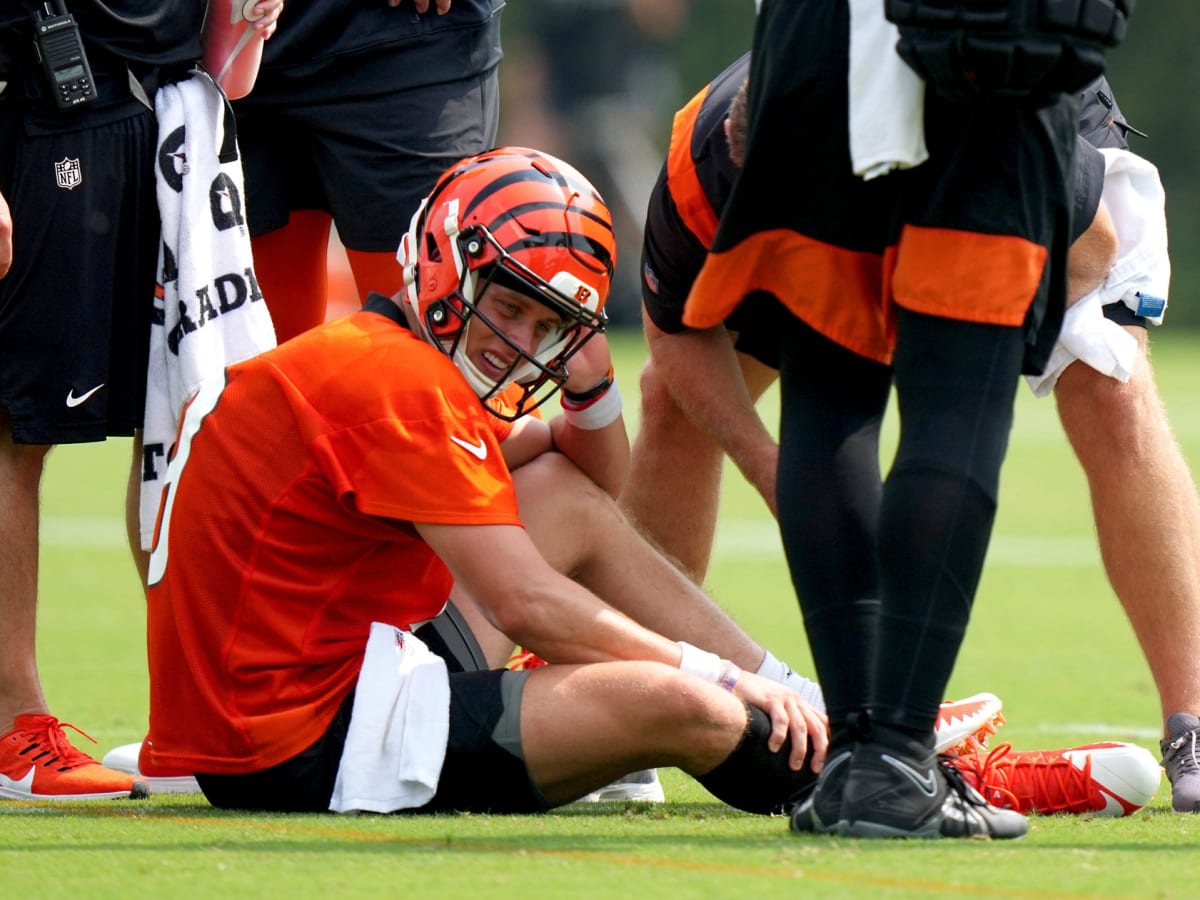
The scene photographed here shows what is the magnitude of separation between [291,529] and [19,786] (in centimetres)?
92

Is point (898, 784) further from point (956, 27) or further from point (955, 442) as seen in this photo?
point (956, 27)

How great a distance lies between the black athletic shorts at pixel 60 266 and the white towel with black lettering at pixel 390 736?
1.06m

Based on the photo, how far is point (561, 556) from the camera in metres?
3.93

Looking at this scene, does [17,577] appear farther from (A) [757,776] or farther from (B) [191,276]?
(A) [757,776]

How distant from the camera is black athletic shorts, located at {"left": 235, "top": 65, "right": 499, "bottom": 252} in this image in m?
4.70

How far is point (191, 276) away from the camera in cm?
427

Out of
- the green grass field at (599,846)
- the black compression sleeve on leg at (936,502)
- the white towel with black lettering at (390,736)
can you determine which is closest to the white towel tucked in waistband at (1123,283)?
the green grass field at (599,846)

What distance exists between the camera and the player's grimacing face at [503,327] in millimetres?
3627

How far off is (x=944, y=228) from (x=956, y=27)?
0.31 meters

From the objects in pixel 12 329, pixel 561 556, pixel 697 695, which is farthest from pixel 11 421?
pixel 697 695

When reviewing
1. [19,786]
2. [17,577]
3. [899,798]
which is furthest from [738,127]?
[19,786]

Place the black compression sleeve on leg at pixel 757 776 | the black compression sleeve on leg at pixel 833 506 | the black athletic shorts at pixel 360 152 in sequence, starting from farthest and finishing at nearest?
the black athletic shorts at pixel 360 152 < the black compression sleeve on leg at pixel 757 776 < the black compression sleeve on leg at pixel 833 506

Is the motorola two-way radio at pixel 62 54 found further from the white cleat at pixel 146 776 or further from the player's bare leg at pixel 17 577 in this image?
the white cleat at pixel 146 776

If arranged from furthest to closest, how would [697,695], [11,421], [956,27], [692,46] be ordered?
[692,46] < [11,421] < [697,695] < [956,27]
